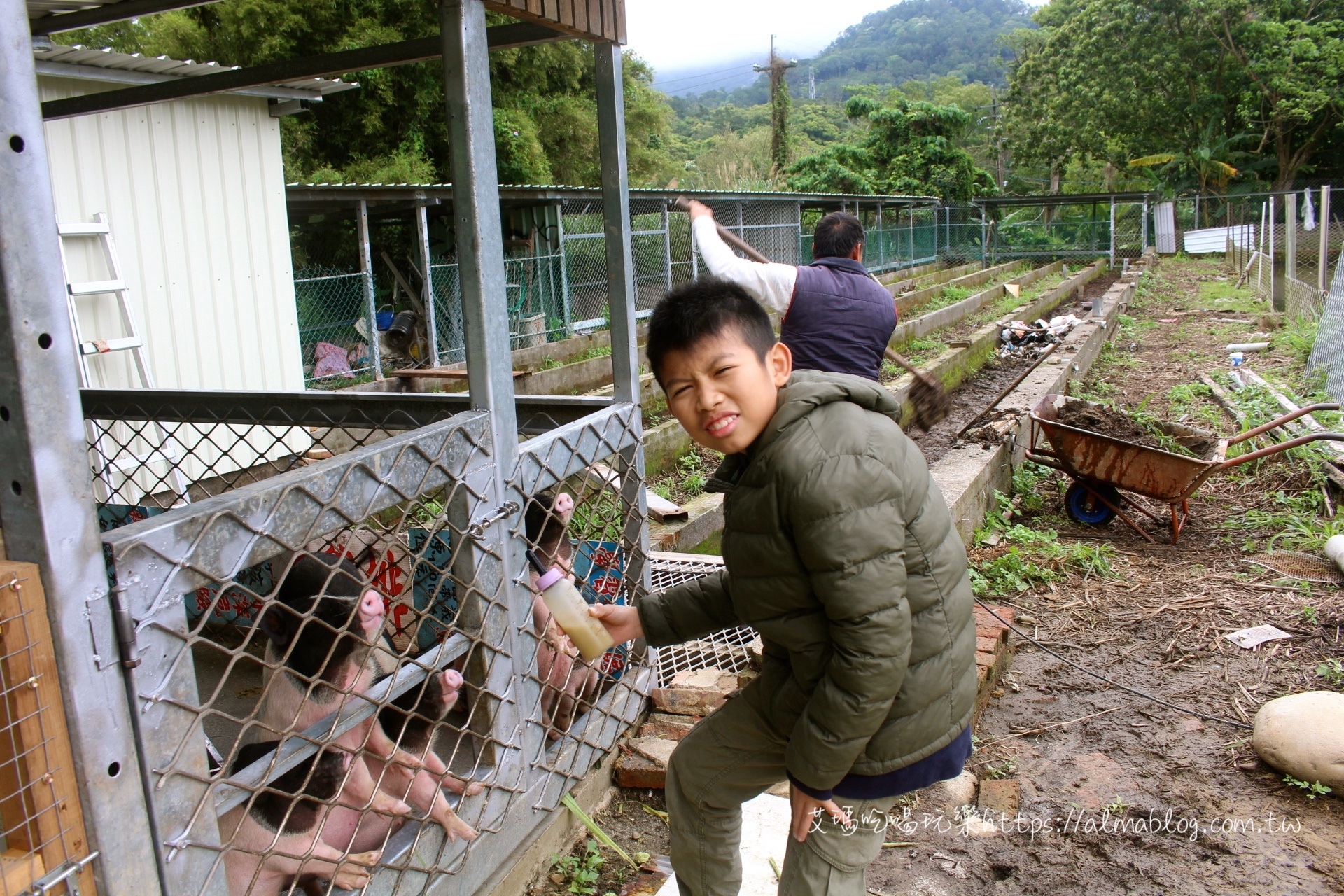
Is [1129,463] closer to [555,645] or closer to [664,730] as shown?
[664,730]

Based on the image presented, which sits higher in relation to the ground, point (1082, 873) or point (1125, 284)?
point (1125, 284)

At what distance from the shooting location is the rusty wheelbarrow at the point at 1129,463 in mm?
6289

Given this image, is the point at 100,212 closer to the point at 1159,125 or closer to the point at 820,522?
the point at 820,522

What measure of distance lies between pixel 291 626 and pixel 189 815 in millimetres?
825

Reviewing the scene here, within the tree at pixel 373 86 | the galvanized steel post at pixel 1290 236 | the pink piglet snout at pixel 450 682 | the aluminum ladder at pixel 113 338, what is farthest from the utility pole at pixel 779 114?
the pink piglet snout at pixel 450 682

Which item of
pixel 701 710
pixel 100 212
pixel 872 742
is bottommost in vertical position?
pixel 701 710

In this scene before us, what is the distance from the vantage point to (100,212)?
604cm

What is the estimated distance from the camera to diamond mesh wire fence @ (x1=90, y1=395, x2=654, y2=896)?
1707 millimetres

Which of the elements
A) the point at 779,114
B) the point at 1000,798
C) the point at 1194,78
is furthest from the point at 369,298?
the point at 779,114

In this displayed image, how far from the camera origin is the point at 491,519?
2.56 m

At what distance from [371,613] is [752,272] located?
2972 mm

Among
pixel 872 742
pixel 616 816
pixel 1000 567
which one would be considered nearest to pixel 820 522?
pixel 872 742

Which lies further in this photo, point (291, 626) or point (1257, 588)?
point (1257, 588)

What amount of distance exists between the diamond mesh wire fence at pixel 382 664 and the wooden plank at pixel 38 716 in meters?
0.14
